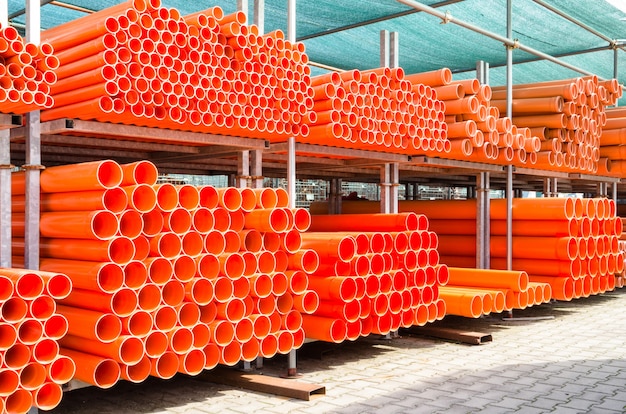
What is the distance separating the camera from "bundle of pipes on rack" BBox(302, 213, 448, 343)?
21.2 feet

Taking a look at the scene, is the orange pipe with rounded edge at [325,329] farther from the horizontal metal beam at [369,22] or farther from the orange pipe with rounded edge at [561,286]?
the horizontal metal beam at [369,22]

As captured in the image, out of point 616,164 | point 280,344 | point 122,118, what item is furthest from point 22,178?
point 616,164

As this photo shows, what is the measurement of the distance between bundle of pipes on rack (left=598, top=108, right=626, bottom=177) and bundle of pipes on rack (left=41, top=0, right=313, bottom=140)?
23.8 ft

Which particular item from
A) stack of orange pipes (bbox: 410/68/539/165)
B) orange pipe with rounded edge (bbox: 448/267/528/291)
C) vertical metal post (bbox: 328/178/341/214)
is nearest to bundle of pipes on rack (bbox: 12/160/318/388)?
stack of orange pipes (bbox: 410/68/539/165)

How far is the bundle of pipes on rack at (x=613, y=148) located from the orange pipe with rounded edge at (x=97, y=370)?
9336mm

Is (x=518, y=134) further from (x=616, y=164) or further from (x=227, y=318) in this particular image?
(x=227, y=318)

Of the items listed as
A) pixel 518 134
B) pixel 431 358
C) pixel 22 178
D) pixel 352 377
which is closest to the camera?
pixel 22 178

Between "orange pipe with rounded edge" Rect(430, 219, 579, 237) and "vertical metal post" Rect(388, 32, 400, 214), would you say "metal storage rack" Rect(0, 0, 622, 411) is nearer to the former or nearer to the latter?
"vertical metal post" Rect(388, 32, 400, 214)

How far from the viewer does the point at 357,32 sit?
10203 mm

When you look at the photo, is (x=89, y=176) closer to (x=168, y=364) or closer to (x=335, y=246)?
(x=168, y=364)

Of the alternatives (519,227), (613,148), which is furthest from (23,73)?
(613,148)

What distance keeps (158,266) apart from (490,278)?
5062 mm

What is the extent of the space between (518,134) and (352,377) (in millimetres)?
4614

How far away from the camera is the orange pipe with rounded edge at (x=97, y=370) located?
181 inches
